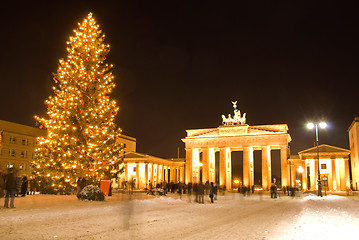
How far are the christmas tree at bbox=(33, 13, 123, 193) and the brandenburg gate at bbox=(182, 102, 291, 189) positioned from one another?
42.2m

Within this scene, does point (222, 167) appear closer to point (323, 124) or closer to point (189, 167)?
point (189, 167)

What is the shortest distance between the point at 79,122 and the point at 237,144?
160 feet

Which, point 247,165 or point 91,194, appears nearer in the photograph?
point 91,194

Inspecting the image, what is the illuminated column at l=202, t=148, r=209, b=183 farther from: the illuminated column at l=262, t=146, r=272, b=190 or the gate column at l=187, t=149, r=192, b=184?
the illuminated column at l=262, t=146, r=272, b=190

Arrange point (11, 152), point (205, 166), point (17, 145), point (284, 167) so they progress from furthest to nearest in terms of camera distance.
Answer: point (205, 166) → point (284, 167) → point (17, 145) → point (11, 152)

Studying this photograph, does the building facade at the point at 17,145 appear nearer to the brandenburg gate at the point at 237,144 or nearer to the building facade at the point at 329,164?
the brandenburg gate at the point at 237,144

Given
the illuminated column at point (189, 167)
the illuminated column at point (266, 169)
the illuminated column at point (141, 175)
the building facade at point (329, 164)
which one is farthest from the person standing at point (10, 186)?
the illuminated column at point (141, 175)

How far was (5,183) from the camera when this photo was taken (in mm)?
15945

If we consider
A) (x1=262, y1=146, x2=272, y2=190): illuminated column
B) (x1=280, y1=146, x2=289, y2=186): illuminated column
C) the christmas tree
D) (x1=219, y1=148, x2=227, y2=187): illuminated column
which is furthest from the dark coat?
(x1=280, y1=146, x2=289, y2=186): illuminated column

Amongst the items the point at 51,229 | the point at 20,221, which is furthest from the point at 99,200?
the point at 51,229

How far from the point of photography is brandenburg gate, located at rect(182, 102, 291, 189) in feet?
220

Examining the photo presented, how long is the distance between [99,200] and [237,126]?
5062cm

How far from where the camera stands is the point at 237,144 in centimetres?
6994

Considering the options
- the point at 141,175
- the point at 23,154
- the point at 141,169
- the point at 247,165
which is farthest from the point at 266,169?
the point at 23,154
